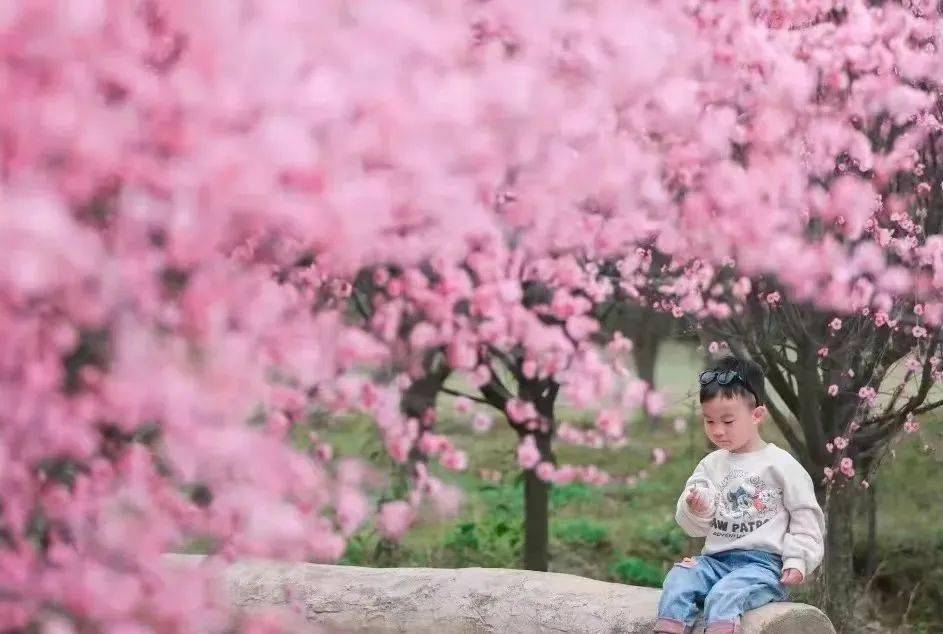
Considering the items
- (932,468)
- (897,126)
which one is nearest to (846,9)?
(897,126)

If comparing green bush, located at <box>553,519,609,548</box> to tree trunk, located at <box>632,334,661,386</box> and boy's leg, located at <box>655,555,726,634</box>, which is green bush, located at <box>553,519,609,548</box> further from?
boy's leg, located at <box>655,555,726,634</box>

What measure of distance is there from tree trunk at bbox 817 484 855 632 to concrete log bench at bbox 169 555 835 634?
75.4 inches

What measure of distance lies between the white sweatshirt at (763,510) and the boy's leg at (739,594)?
0.06m

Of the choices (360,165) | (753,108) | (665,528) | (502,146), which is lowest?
(665,528)

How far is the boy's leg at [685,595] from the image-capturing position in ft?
10.9

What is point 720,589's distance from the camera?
3.24 meters

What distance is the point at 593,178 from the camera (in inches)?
130

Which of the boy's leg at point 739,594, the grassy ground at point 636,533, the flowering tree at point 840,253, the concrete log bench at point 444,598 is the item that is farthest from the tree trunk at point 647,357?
the boy's leg at point 739,594

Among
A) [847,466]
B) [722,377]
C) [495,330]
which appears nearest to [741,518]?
[722,377]

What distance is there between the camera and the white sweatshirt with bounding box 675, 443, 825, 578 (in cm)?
328

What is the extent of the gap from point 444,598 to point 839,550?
A: 223cm

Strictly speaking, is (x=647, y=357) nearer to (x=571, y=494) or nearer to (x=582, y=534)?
(x=571, y=494)

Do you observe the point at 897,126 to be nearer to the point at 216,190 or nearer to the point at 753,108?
the point at 753,108

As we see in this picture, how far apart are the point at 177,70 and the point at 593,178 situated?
4.73 feet
